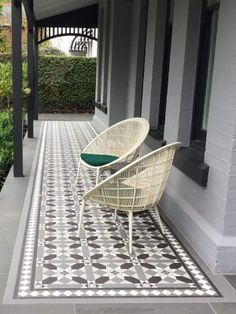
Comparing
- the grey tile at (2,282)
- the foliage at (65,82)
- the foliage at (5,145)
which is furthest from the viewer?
the foliage at (65,82)

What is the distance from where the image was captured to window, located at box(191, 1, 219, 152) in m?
4.04

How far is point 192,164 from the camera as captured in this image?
376cm

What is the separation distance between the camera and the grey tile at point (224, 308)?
Answer: 276 centimetres

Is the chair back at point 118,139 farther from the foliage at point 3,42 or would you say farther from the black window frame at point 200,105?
the foliage at point 3,42

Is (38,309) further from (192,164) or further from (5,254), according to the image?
(192,164)

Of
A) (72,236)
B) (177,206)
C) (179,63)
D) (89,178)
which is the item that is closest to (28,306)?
(72,236)

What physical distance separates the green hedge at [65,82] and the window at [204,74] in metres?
12.3

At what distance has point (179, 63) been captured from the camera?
4398mm

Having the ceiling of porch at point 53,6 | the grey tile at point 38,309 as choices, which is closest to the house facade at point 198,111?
the grey tile at point 38,309

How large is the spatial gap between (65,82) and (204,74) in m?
12.5

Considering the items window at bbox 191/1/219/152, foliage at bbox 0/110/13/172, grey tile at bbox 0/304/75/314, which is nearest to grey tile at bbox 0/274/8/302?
grey tile at bbox 0/304/75/314

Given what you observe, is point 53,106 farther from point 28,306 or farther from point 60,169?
point 28,306

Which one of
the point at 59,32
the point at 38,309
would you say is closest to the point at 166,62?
the point at 38,309

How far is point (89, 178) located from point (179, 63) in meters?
2.29
